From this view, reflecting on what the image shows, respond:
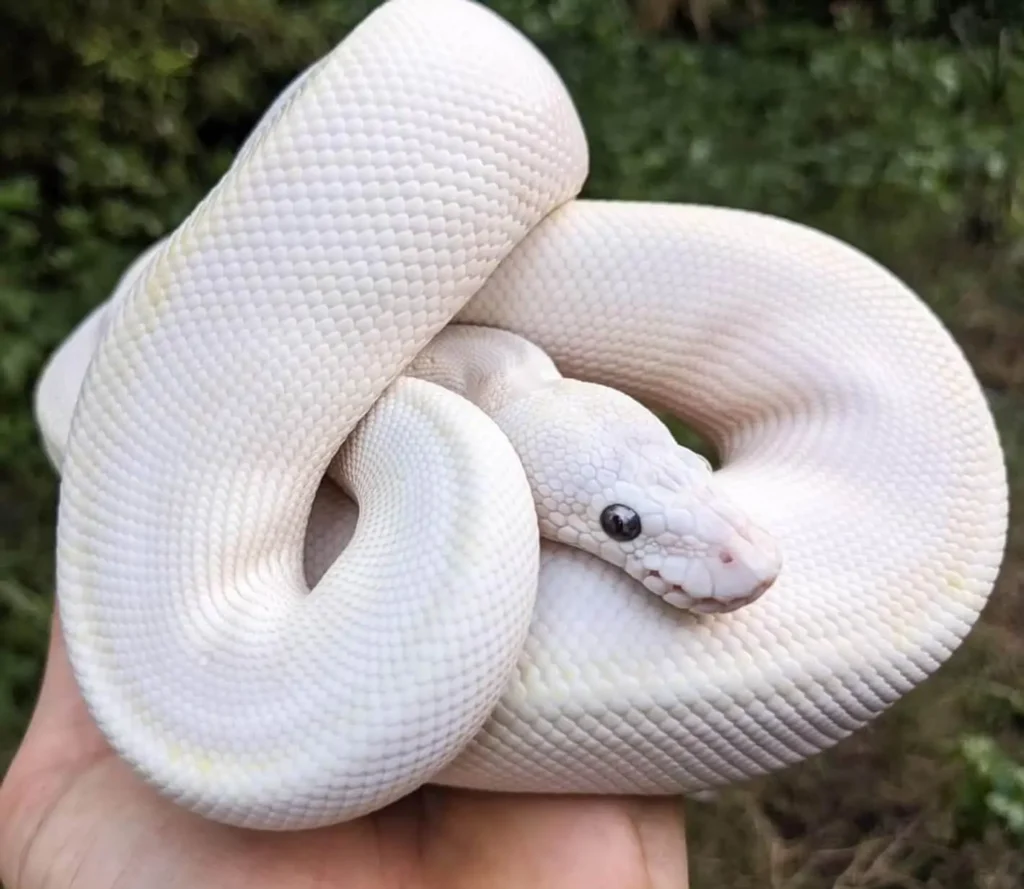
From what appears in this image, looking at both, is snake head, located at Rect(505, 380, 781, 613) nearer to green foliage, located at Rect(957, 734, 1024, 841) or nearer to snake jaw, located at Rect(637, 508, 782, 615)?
snake jaw, located at Rect(637, 508, 782, 615)

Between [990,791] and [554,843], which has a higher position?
[554,843]

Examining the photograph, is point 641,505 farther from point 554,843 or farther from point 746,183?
point 746,183

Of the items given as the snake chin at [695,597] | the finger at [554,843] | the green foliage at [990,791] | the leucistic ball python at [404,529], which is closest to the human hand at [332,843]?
the finger at [554,843]

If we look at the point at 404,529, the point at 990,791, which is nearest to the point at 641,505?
the point at 404,529

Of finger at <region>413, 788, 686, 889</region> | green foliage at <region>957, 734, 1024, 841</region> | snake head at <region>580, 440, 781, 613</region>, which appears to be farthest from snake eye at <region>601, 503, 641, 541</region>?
green foliage at <region>957, 734, 1024, 841</region>

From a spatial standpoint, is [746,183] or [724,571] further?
[746,183]

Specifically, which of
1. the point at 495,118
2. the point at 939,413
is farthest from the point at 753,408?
the point at 495,118
